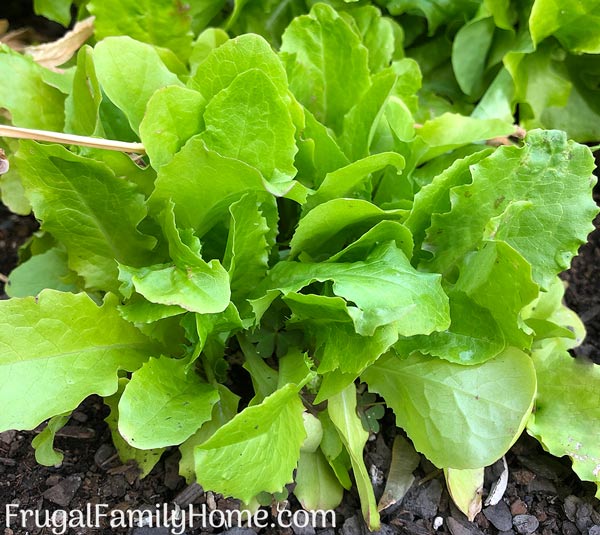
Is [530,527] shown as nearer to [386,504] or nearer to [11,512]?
[386,504]

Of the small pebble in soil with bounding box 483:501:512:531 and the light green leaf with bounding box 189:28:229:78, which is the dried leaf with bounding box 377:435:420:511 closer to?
the small pebble in soil with bounding box 483:501:512:531

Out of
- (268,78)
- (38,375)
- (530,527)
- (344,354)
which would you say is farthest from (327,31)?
(530,527)

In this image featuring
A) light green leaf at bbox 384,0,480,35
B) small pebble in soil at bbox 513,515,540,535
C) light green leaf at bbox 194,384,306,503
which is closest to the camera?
light green leaf at bbox 194,384,306,503

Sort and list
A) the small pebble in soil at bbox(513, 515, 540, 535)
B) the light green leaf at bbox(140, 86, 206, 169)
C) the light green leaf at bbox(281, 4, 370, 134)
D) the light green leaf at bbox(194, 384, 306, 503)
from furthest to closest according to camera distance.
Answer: the light green leaf at bbox(281, 4, 370, 134) < the small pebble in soil at bbox(513, 515, 540, 535) < the light green leaf at bbox(140, 86, 206, 169) < the light green leaf at bbox(194, 384, 306, 503)

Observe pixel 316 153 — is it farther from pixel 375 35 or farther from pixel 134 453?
pixel 134 453

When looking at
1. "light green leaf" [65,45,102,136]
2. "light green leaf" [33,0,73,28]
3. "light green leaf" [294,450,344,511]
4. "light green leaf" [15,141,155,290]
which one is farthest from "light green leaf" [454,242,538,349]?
"light green leaf" [33,0,73,28]

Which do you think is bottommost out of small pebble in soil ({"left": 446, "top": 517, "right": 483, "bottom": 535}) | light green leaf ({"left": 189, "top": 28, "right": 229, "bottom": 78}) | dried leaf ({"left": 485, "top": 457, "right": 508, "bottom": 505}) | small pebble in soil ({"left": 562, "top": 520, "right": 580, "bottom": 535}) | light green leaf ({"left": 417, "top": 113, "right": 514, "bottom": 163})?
small pebble in soil ({"left": 562, "top": 520, "right": 580, "bottom": 535})

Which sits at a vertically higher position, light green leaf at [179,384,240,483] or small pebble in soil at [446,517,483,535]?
light green leaf at [179,384,240,483]

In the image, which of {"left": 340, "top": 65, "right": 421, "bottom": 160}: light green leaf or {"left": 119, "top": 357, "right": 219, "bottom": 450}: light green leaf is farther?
{"left": 340, "top": 65, "right": 421, "bottom": 160}: light green leaf
